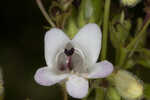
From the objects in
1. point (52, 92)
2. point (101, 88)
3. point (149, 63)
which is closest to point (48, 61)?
point (101, 88)

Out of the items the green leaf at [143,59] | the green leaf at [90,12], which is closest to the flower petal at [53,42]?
the green leaf at [90,12]

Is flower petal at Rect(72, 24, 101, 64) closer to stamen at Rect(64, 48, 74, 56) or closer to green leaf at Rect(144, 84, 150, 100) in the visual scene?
stamen at Rect(64, 48, 74, 56)

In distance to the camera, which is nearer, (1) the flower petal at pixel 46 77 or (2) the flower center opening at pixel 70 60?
(1) the flower petal at pixel 46 77

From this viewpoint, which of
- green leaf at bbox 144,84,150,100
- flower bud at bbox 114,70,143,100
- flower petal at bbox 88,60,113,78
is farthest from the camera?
green leaf at bbox 144,84,150,100

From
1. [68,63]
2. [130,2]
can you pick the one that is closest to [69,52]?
[68,63]

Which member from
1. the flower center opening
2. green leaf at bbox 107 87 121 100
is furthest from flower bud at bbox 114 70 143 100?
the flower center opening

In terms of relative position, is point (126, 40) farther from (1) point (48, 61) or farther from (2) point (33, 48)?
(2) point (33, 48)

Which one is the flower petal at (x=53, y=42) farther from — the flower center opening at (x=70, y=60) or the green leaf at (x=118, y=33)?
the green leaf at (x=118, y=33)
